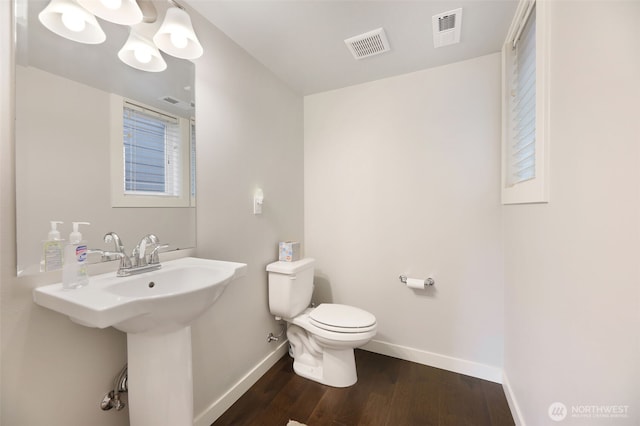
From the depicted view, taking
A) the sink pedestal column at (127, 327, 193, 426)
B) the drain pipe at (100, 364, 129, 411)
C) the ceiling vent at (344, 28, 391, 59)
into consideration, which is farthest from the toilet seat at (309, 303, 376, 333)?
the ceiling vent at (344, 28, 391, 59)

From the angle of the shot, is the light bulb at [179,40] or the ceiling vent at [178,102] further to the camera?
the ceiling vent at [178,102]

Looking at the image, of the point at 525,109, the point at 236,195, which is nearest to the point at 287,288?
the point at 236,195

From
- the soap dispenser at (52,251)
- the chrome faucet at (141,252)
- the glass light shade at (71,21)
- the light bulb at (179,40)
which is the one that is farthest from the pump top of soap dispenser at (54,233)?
the light bulb at (179,40)

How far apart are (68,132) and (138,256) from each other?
1.74 ft

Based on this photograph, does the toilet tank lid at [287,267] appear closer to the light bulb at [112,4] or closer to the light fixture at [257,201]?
the light fixture at [257,201]

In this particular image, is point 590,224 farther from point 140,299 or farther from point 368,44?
point 368,44

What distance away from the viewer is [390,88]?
2061mm

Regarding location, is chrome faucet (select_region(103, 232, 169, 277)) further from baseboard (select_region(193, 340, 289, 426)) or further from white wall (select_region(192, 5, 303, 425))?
baseboard (select_region(193, 340, 289, 426))

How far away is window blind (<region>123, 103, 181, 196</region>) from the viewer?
1.14 metres

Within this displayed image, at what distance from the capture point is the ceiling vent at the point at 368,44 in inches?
61.3

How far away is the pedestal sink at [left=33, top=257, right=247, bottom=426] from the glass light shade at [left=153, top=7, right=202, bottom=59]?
1019 millimetres

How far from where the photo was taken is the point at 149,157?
1215 mm

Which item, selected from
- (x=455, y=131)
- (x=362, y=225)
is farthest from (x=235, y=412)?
(x=455, y=131)

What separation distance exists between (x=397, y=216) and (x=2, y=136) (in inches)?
81.2
